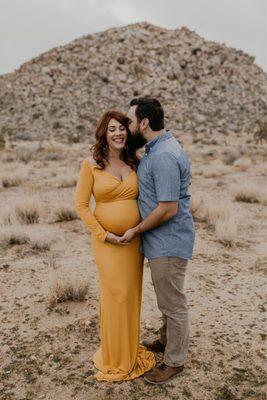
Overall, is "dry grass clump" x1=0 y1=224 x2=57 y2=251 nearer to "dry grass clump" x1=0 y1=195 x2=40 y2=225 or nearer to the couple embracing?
"dry grass clump" x1=0 y1=195 x2=40 y2=225

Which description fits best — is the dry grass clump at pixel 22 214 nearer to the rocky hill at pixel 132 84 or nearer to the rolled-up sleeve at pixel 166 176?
the rolled-up sleeve at pixel 166 176

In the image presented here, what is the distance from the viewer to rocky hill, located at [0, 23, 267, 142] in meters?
34.1

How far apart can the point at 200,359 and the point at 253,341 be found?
68cm

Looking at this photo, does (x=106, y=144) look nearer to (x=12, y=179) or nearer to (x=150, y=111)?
(x=150, y=111)

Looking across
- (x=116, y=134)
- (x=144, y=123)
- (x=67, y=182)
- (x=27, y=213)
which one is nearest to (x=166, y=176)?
(x=144, y=123)

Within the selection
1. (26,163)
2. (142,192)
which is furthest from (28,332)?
(26,163)

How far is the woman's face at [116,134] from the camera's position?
12.3 feet

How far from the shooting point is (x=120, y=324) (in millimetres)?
4008

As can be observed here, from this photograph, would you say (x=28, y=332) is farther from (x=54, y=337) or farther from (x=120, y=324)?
(x=120, y=324)

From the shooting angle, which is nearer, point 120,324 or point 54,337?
point 120,324

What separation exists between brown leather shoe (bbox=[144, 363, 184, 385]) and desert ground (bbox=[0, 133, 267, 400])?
6cm

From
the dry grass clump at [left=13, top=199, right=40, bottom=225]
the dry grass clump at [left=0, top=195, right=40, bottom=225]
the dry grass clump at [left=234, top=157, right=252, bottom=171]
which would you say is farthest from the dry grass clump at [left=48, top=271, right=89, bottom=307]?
the dry grass clump at [left=234, top=157, right=252, bottom=171]

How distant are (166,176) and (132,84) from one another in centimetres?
3401

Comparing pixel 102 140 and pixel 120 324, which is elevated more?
pixel 102 140
